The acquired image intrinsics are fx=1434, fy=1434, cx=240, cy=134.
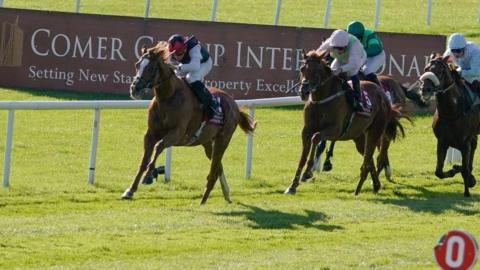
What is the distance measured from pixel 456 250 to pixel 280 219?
17.4ft

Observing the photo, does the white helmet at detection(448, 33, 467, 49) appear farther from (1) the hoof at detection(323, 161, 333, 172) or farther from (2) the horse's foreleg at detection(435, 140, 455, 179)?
(1) the hoof at detection(323, 161, 333, 172)

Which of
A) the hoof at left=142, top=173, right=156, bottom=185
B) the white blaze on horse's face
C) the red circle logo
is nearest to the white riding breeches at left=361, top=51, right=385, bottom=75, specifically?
the hoof at left=142, top=173, right=156, bottom=185

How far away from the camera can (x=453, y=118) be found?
14.8m

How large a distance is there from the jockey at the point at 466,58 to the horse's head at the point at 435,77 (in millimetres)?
190

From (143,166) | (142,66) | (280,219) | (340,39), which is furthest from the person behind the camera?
(340,39)

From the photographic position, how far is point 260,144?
18.6m

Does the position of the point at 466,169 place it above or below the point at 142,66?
below

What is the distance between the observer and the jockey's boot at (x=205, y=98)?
13.6 metres

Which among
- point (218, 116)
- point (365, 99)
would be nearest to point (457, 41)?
point (365, 99)

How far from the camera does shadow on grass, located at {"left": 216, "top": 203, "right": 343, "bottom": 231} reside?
11.9 meters

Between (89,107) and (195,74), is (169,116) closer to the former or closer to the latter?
(195,74)

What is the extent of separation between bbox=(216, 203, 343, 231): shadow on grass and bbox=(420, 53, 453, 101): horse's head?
218cm

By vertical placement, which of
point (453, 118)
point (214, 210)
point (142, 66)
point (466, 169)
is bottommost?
point (214, 210)

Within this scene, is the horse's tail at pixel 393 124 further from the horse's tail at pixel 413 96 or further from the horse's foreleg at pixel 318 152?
the horse's tail at pixel 413 96
